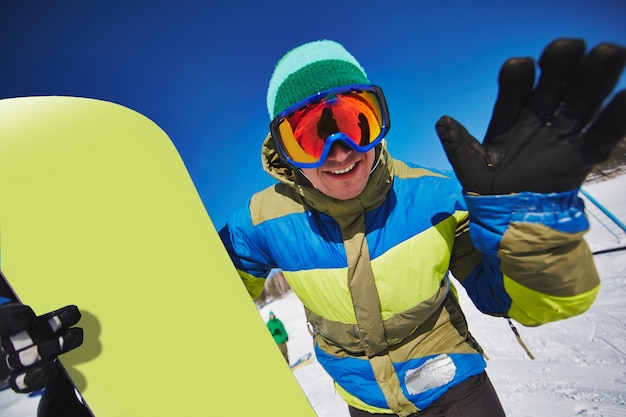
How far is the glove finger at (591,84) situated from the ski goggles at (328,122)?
0.71m

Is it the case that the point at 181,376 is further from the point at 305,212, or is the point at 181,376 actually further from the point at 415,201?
the point at 415,201

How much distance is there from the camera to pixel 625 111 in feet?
2.18

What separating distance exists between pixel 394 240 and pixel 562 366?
3.52m

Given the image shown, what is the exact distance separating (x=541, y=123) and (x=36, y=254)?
5.90 ft

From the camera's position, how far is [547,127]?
764mm

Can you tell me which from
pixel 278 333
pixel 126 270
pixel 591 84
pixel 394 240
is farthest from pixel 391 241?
pixel 278 333

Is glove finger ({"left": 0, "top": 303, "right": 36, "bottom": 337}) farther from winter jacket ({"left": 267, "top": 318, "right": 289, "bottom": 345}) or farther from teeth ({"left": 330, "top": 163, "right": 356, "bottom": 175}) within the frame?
winter jacket ({"left": 267, "top": 318, "right": 289, "bottom": 345})

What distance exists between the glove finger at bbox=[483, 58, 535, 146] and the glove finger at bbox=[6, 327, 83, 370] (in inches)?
56.1

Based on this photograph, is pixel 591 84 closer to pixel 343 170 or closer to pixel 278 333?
pixel 343 170

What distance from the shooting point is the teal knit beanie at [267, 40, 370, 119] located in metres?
1.37

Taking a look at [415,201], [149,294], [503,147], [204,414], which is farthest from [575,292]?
[149,294]

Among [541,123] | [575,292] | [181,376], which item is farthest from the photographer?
[181,376]

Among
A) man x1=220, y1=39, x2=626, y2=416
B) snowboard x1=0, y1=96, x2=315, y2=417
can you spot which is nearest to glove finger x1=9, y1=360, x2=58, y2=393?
snowboard x1=0, y1=96, x2=315, y2=417

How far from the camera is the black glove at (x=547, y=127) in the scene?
0.68m
